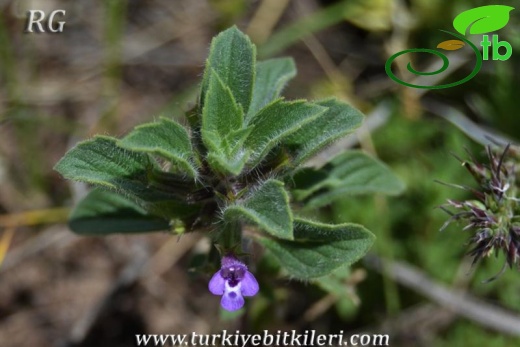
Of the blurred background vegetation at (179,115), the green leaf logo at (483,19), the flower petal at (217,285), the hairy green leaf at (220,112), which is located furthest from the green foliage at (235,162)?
the green leaf logo at (483,19)

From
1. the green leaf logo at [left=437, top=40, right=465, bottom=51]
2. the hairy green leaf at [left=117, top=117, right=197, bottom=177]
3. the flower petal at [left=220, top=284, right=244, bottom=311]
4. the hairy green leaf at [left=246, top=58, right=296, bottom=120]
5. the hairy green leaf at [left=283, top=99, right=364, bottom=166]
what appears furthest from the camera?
the green leaf logo at [left=437, top=40, right=465, bottom=51]

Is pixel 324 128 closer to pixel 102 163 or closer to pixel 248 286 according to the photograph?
pixel 248 286

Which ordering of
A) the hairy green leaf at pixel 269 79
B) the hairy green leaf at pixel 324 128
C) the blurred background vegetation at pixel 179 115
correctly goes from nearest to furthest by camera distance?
1. the hairy green leaf at pixel 324 128
2. the hairy green leaf at pixel 269 79
3. the blurred background vegetation at pixel 179 115

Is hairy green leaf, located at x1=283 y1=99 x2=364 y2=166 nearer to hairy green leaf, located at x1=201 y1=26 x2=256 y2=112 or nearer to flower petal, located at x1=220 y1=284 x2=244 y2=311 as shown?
hairy green leaf, located at x1=201 y1=26 x2=256 y2=112

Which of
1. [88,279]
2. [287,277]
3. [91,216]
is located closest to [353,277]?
[287,277]

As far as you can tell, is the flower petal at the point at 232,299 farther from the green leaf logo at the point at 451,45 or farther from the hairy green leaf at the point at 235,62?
the green leaf logo at the point at 451,45

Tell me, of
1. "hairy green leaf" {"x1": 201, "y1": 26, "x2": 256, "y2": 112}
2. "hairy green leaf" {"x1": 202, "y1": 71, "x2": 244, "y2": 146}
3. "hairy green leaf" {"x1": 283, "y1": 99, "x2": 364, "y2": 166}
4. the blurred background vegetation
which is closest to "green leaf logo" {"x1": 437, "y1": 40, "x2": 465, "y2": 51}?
the blurred background vegetation

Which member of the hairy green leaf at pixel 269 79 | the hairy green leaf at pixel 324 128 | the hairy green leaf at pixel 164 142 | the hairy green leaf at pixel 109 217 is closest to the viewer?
the hairy green leaf at pixel 164 142
